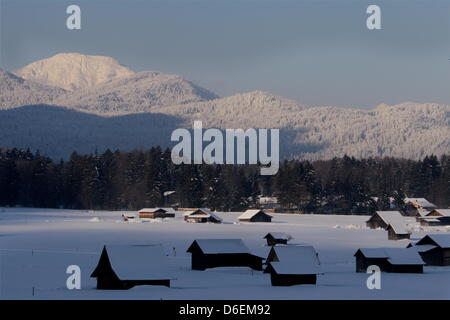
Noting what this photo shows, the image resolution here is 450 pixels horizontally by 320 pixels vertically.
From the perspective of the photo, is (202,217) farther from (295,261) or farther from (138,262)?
(138,262)

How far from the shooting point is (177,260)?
6197 cm

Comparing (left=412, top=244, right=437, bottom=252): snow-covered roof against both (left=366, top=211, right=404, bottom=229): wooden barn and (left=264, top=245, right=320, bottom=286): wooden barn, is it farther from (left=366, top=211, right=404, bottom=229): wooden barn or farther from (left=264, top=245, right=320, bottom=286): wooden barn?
(left=366, top=211, right=404, bottom=229): wooden barn

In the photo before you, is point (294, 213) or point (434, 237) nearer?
point (434, 237)

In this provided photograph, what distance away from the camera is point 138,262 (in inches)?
1790

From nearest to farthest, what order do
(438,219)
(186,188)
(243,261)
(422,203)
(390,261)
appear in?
(390,261) < (243,261) < (438,219) < (422,203) < (186,188)

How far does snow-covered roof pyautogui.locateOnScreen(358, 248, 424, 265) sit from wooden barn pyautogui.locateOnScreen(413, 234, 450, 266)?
21.0 ft

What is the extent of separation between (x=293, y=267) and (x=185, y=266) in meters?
12.0

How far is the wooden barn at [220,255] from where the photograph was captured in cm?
5738

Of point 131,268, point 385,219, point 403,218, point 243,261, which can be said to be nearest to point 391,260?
point 243,261

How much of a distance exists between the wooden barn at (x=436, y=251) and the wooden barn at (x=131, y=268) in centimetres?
2677

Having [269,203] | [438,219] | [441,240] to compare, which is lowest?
[269,203]
